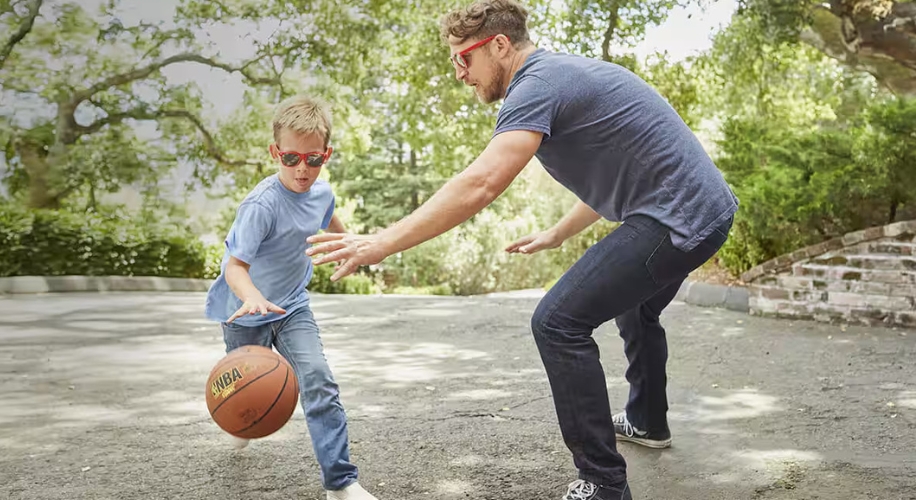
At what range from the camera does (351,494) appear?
315cm

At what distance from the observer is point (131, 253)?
1510cm

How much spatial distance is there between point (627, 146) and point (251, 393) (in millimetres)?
1615

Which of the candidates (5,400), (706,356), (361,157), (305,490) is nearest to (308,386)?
(305,490)

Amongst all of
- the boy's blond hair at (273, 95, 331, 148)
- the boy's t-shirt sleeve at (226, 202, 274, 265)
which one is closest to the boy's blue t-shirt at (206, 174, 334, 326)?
the boy's t-shirt sleeve at (226, 202, 274, 265)

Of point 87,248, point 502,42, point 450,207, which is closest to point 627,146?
point 502,42

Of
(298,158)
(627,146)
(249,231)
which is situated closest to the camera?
(627,146)

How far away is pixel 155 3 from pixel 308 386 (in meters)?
18.7

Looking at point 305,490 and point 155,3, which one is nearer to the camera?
point 305,490

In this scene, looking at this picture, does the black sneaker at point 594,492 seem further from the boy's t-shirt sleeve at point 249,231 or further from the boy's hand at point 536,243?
the boy's t-shirt sleeve at point 249,231

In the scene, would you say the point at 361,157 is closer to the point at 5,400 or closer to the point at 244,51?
the point at 244,51

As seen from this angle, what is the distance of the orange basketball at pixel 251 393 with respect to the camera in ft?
10.6

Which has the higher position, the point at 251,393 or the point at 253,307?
the point at 253,307

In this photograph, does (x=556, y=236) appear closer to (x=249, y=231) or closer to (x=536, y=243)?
(x=536, y=243)

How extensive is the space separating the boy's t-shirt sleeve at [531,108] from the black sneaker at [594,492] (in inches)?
48.7
